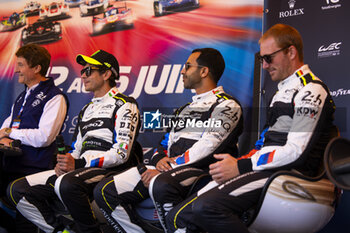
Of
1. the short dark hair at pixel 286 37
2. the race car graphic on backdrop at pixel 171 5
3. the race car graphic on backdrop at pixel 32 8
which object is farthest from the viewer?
the race car graphic on backdrop at pixel 32 8

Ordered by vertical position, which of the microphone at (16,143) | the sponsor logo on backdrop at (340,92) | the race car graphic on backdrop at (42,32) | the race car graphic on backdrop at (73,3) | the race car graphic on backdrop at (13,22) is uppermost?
the race car graphic on backdrop at (73,3)

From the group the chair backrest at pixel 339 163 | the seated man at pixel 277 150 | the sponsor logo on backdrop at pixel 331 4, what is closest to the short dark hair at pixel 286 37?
the seated man at pixel 277 150

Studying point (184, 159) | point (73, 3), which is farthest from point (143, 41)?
point (184, 159)

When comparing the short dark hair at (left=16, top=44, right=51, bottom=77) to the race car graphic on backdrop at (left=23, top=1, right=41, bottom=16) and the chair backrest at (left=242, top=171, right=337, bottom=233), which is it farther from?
the chair backrest at (left=242, top=171, right=337, bottom=233)

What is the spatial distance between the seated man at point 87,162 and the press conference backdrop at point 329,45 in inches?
50.6

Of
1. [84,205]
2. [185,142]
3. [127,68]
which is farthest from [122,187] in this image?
[127,68]

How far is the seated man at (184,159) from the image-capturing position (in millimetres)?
2746

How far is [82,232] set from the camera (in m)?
2.92

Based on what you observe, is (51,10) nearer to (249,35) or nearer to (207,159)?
(249,35)

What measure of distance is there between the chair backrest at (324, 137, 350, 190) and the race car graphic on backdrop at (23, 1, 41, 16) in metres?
4.13

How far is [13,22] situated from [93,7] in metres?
1.03

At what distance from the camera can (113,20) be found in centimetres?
462

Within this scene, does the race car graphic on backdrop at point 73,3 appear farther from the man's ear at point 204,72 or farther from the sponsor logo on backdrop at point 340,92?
the sponsor logo on backdrop at point 340,92

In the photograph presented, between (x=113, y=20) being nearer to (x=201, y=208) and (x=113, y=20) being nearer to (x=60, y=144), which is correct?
(x=60, y=144)
